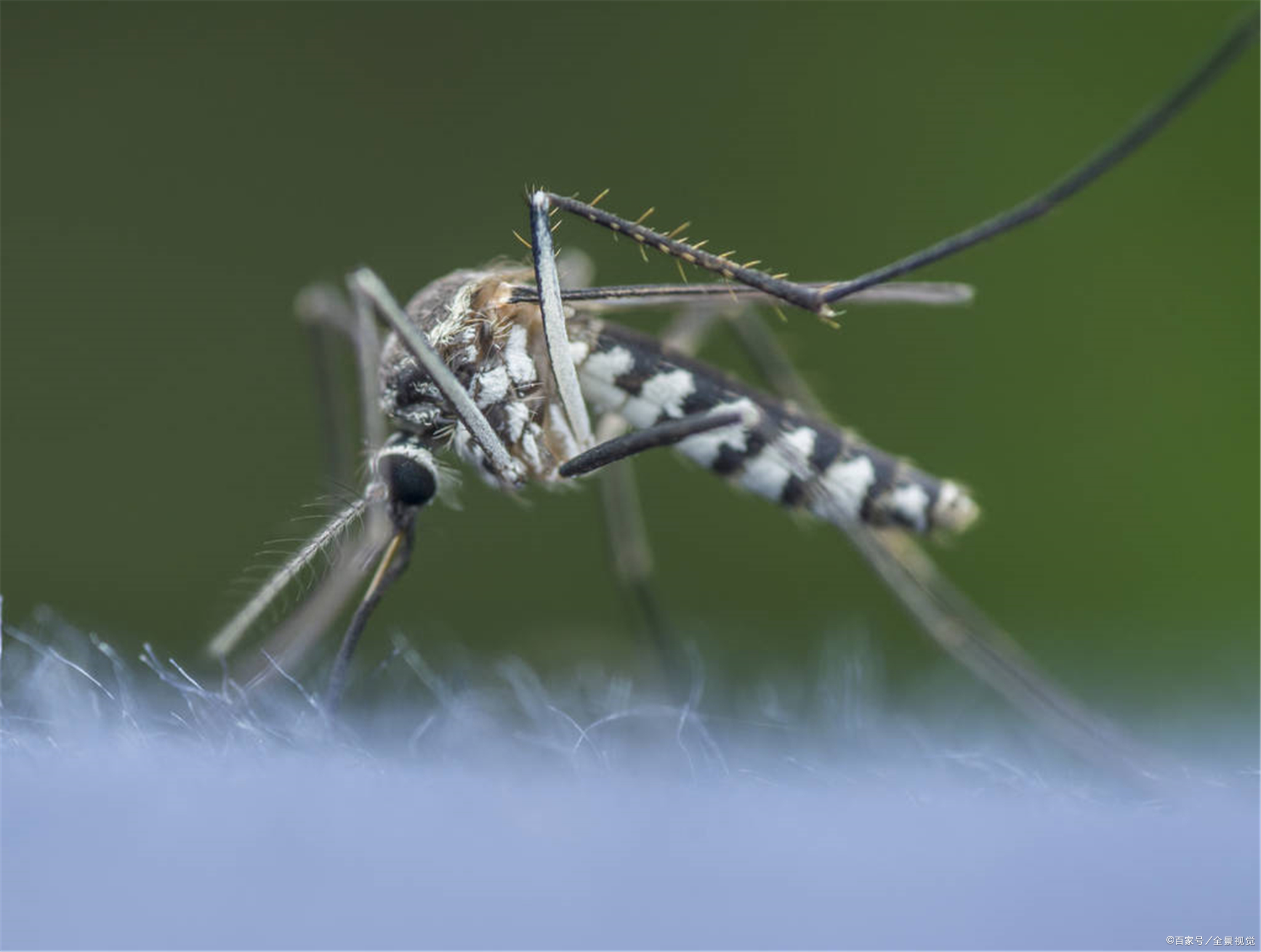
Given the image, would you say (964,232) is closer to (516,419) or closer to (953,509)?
(953,509)

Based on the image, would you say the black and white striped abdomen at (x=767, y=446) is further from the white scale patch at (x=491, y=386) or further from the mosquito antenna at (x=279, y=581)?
the mosquito antenna at (x=279, y=581)

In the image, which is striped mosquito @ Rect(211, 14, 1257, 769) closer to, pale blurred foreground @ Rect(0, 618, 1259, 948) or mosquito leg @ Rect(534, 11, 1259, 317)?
mosquito leg @ Rect(534, 11, 1259, 317)

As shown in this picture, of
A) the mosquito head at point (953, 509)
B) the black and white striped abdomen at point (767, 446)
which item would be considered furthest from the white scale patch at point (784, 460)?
the mosquito head at point (953, 509)

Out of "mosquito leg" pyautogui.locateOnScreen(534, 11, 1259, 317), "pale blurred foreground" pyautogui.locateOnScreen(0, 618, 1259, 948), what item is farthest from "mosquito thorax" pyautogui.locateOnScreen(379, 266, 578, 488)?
"pale blurred foreground" pyautogui.locateOnScreen(0, 618, 1259, 948)

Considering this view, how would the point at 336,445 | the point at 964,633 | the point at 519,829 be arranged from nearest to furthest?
the point at 519,829 → the point at 964,633 → the point at 336,445

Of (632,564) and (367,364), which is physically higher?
(367,364)

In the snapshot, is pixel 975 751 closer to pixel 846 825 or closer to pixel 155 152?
pixel 846 825

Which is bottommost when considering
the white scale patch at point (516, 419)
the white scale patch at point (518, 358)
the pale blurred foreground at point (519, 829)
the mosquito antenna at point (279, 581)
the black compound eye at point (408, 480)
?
the pale blurred foreground at point (519, 829)

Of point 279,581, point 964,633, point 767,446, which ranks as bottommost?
point 279,581

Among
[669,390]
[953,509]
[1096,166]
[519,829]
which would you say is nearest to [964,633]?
[953,509]
